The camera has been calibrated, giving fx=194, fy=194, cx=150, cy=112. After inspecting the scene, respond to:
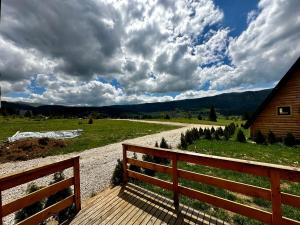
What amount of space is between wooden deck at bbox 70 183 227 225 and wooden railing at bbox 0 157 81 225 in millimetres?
487

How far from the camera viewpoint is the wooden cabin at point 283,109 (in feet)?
52.2

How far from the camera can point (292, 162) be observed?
10.2 m

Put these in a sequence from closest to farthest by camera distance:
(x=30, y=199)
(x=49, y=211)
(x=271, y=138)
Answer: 1. (x=30, y=199)
2. (x=49, y=211)
3. (x=271, y=138)

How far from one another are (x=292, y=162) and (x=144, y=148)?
8.91 m

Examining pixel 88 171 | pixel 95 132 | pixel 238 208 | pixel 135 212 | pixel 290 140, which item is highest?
pixel 95 132

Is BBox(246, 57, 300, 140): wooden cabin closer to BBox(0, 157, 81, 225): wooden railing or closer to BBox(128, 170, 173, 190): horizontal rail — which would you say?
BBox(128, 170, 173, 190): horizontal rail

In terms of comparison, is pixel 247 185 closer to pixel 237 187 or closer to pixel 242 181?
pixel 237 187

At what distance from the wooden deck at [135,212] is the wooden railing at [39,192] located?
19.2 inches

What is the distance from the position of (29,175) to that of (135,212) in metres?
2.58

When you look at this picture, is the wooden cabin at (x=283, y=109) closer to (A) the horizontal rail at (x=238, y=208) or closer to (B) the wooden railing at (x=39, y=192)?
(A) the horizontal rail at (x=238, y=208)

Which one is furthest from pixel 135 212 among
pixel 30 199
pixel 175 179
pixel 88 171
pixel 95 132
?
pixel 95 132

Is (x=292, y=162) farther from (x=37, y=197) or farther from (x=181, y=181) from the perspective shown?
(x=37, y=197)

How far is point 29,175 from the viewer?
389 cm

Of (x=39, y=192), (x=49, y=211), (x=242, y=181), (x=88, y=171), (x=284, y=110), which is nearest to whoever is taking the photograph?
(x=39, y=192)
